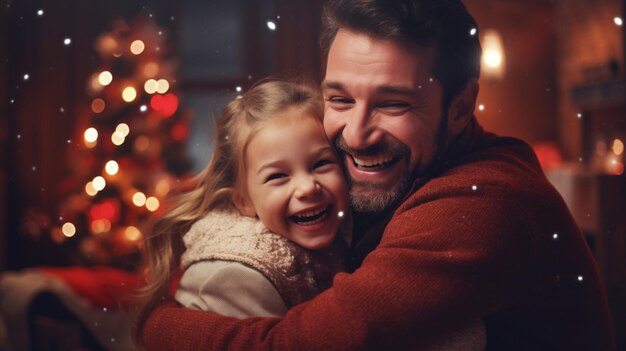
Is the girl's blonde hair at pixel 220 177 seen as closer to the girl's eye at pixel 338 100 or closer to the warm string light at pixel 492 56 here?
the girl's eye at pixel 338 100

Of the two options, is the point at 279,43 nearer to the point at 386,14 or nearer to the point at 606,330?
the point at 386,14

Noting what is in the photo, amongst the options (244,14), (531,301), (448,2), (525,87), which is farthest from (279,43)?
(531,301)

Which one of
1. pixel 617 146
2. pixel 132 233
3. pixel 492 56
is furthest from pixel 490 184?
pixel 132 233

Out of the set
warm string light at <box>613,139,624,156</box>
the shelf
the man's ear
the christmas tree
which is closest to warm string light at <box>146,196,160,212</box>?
the christmas tree

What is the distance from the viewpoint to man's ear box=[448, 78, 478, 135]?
927mm

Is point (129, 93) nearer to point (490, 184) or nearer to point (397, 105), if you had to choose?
point (397, 105)

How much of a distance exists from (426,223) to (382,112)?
6.7 inches

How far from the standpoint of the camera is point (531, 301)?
0.89m

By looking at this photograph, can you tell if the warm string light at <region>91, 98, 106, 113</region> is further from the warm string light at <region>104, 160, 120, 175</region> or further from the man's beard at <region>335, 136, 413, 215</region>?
the man's beard at <region>335, 136, 413, 215</region>

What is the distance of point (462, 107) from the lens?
3.06 ft

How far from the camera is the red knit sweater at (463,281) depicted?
82 centimetres

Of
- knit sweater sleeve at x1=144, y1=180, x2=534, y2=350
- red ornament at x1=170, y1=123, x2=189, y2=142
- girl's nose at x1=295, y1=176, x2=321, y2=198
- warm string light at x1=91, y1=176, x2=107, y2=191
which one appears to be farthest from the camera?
warm string light at x1=91, y1=176, x2=107, y2=191

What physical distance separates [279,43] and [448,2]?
26cm

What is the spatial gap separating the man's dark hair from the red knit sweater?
9cm
